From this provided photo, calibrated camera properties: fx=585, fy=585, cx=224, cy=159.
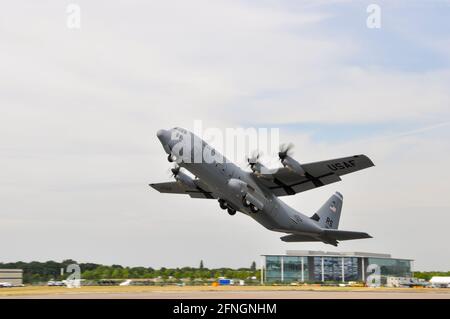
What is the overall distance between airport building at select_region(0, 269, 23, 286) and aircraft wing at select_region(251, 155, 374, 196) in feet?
116

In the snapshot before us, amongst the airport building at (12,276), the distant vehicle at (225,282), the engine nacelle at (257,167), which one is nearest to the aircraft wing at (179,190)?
the engine nacelle at (257,167)

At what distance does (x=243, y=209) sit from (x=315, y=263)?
6473 centimetres

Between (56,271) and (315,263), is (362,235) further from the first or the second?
(315,263)

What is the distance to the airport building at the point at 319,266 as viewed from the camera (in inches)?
4215

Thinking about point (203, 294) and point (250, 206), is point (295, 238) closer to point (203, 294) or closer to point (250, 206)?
point (250, 206)

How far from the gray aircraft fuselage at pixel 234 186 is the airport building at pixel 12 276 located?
3237cm

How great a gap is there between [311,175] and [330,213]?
12332 millimetres

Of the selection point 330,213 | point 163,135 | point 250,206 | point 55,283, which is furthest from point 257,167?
point 55,283

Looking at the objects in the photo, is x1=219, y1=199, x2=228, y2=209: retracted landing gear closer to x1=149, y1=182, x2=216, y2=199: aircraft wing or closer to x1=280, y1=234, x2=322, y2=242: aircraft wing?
x1=149, y1=182, x2=216, y2=199: aircraft wing

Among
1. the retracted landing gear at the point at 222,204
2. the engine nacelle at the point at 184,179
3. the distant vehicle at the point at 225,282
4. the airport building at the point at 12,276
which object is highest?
the engine nacelle at the point at 184,179

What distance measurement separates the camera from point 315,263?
109m

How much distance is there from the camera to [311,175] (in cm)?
4588

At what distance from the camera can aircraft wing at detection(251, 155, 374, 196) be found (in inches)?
1673

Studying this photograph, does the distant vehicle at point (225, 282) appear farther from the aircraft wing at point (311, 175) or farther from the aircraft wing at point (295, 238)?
the aircraft wing at point (311, 175)
